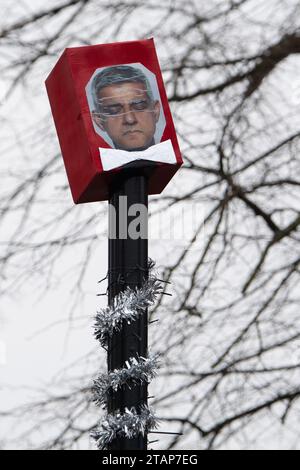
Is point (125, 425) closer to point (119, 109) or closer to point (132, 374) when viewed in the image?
point (132, 374)

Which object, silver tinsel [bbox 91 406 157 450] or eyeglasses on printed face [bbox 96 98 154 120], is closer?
silver tinsel [bbox 91 406 157 450]

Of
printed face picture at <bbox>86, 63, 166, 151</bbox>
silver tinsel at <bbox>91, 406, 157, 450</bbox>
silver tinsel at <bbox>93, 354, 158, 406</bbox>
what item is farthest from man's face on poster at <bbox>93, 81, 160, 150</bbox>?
silver tinsel at <bbox>91, 406, 157, 450</bbox>

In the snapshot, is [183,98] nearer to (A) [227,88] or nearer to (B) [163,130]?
(A) [227,88]

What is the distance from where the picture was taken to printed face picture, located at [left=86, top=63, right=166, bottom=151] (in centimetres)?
373

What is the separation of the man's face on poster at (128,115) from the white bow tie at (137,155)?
2cm

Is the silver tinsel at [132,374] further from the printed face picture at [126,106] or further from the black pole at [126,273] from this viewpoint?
the printed face picture at [126,106]

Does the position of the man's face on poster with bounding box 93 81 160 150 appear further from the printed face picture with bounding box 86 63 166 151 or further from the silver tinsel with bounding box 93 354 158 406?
the silver tinsel with bounding box 93 354 158 406

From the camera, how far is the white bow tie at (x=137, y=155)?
12.0 feet

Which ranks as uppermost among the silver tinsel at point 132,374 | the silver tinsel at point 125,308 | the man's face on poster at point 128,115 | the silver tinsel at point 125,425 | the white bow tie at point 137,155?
the man's face on poster at point 128,115

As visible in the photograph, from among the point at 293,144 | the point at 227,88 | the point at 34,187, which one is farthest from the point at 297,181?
the point at 34,187

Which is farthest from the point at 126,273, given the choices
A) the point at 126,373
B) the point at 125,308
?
the point at 126,373

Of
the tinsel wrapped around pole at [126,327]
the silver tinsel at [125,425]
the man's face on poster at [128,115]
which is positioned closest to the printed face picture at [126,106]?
the man's face on poster at [128,115]

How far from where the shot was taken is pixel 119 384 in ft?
11.6
